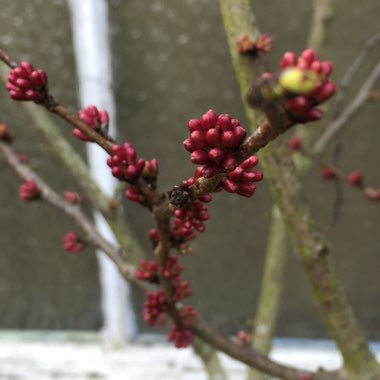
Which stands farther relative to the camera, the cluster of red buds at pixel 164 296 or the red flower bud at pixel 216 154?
the cluster of red buds at pixel 164 296

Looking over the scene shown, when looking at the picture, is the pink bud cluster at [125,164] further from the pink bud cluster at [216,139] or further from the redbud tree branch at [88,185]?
the redbud tree branch at [88,185]

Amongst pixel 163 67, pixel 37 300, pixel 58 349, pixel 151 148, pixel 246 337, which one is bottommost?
pixel 246 337

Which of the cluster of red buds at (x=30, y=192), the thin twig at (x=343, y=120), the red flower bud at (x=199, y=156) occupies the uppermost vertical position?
the thin twig at (x=343, y=120)

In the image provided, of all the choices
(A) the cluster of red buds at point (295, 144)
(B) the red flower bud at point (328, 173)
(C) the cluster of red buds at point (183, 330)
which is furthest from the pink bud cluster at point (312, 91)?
(B) the red flower bud at point (328, 173)

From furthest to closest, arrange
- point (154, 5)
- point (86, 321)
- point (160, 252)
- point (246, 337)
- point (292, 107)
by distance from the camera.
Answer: point (86, 321) < point (154, 5) < point (246, 337) < point (160, 252) < point (292, 107)

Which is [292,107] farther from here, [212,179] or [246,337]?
[246,337]

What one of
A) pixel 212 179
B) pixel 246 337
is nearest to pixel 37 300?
pixel 246 337

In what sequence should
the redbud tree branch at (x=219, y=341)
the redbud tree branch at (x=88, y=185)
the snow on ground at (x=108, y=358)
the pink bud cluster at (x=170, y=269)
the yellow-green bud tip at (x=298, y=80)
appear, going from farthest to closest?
the snow on ground at (x=108, y=358), the redbud tree branch at (x=88, y=185), the redbud tree branch at (x=219, y=341), the pink bud cluster at (x=170, y=269), the yellow-green bud tip at (x=298, y=80)

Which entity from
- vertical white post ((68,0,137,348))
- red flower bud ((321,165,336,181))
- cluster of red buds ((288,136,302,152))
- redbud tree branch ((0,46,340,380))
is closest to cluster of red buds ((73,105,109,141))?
redbud tree branch ((0,46,340,380))

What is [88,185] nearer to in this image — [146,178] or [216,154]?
[146,178]
